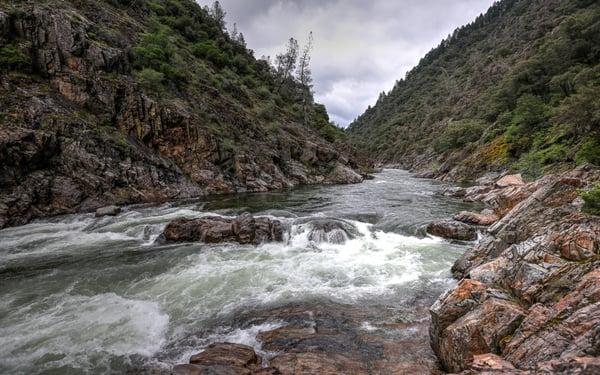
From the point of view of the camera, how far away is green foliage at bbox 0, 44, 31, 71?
22.0m

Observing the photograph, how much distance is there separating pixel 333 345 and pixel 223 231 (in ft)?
31.1

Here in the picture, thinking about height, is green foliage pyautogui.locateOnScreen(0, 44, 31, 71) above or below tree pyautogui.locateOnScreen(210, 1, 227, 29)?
below

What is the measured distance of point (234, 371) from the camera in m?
5.84

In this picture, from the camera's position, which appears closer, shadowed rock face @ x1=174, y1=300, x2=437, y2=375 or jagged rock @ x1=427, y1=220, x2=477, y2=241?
shadowed rock face @ x1=174, y1=300, x2=437, y2=375

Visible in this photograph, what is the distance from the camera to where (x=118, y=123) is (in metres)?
26.9

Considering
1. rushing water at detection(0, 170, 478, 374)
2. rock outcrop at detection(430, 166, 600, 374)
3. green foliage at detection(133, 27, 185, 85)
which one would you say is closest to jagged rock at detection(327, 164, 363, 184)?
green foliage at detection(133, 27, 185, 85)

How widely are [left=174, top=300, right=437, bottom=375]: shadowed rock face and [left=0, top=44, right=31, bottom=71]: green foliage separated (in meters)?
26.3

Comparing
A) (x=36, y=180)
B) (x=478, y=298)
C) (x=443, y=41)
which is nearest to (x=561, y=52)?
(x=478, y=298)

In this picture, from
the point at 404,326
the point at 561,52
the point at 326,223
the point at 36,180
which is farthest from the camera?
the point at 561,52

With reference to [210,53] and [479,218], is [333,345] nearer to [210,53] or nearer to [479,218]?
[479,218]

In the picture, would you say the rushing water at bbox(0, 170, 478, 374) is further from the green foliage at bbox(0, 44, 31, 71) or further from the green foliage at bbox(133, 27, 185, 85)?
the green foliage at bbox(133, 27, 185, 85)

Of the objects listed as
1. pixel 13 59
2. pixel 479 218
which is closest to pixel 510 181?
pixel 479 218

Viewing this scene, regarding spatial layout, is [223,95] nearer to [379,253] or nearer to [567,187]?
[379,253]

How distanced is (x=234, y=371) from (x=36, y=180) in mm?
20237
